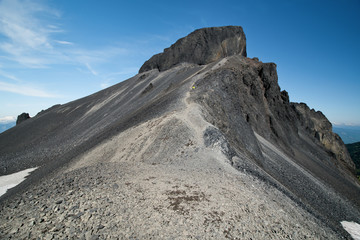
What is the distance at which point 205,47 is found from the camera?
186ft

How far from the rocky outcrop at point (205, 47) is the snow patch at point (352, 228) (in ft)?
151

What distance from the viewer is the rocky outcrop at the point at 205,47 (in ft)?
179

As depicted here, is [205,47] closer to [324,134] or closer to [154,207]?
[324,134]

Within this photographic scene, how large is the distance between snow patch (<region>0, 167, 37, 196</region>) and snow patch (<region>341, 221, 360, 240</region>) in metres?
31.8

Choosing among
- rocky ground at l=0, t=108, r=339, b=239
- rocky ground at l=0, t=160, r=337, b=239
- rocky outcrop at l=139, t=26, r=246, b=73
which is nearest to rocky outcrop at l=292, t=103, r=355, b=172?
rocky outcrop at l=139, t=26, r=246, b=73

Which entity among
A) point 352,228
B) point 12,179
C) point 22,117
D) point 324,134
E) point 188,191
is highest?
point 22,117

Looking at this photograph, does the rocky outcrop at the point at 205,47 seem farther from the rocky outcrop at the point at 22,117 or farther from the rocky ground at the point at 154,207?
the rocky ground at the point at 154,207

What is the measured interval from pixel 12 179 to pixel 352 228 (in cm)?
3528

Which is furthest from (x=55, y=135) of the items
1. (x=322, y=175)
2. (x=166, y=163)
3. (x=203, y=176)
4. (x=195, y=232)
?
(x=322, y=175)

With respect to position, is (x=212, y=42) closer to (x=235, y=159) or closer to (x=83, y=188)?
(x=235, y=159)

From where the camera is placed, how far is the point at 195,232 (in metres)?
4.98

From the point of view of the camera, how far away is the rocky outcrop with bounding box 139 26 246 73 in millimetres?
54562

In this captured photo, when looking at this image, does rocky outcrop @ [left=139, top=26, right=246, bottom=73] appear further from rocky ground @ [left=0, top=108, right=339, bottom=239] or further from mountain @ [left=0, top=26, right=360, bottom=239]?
rocky ground @ [left=0, top=108, right=339, bottom=239]

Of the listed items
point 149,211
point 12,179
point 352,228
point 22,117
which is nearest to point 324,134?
point 352,228
